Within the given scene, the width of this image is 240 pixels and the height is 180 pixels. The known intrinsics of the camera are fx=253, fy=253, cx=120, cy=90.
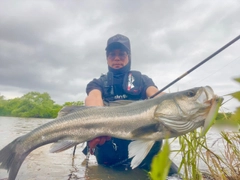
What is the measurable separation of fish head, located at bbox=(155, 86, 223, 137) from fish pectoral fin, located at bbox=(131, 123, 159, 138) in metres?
0.08

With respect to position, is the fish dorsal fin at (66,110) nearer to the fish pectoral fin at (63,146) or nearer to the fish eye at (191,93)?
the fish pectoral fin at (63,146)

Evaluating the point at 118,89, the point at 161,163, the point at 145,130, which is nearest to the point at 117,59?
the point at 118,89

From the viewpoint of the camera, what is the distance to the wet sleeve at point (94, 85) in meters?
4.50

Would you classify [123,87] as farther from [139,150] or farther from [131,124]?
[139,150]

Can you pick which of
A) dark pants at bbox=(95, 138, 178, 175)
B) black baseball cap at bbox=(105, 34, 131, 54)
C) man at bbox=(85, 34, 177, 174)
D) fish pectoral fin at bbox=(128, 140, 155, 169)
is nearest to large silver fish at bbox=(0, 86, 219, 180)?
fish pectoral fin at bbox=(128, 140, 155, 169)

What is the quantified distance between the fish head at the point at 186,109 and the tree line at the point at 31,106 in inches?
1586

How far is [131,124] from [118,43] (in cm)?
247

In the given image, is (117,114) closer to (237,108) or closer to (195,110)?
(195,110)

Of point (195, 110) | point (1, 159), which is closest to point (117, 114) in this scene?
point (195, 110)

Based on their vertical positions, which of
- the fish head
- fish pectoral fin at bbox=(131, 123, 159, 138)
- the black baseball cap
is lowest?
fish pectoral fin at bbox=(131, 123, 159, 138)

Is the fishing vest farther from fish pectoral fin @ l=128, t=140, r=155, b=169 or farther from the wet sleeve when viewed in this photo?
fish pectoral fin @ l=128, t=140, r=155, b=169

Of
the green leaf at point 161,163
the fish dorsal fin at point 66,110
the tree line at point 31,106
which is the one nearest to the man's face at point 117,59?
the fish dorsal fin at point 66,110

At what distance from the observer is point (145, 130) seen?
252 cm

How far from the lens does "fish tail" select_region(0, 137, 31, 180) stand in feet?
9.25
